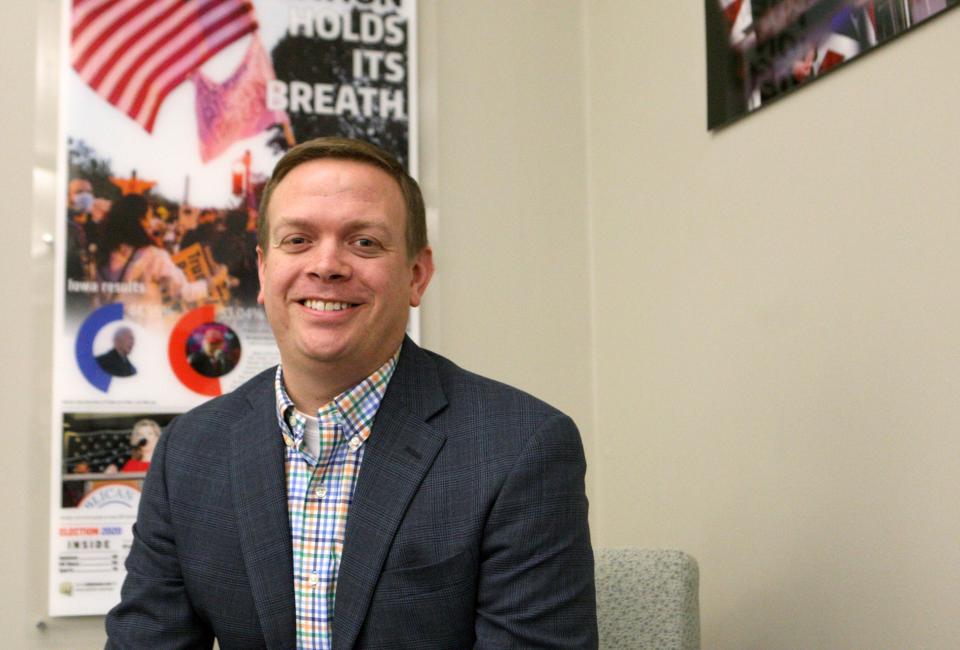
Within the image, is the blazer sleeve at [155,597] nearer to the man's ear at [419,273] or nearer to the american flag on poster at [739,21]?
the man's ear at [419,273]

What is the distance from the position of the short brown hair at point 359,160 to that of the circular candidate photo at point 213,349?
2.49ft

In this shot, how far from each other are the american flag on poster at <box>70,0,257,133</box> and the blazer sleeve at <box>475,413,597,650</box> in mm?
1454

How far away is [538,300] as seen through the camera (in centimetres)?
253

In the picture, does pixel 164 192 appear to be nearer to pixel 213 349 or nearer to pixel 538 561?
pixel 213 349

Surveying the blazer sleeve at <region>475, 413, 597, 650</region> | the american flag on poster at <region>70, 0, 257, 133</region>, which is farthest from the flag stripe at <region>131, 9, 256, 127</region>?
the blazer sleeve at <region>475, 413, 597, 650</region>

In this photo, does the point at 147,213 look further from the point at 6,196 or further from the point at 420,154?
the point at 420,154

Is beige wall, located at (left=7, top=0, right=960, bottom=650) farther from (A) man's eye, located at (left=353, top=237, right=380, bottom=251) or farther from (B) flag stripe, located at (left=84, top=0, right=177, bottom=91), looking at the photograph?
(A) man's eye, located at (left=353, top=237, right=380, bottom=251)

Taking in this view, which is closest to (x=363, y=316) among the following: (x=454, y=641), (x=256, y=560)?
(x=256, y=560)

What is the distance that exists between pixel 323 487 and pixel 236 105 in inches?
49.8

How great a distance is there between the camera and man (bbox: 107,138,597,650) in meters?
1.35

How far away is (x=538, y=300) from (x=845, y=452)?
108 cm

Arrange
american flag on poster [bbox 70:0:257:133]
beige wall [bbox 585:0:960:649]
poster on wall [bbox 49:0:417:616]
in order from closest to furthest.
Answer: beige wall [bbox 585:0:960:649] < poster on wall [bbox 49:0:417:616] < american flag on poster [bbox 70:0:257:133]

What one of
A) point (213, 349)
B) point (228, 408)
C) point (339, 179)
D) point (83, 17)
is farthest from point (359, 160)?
point (83, 17)

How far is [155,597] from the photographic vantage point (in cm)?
148
